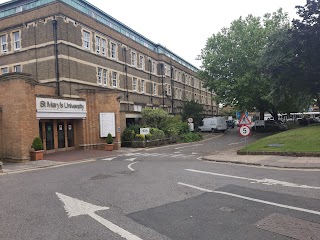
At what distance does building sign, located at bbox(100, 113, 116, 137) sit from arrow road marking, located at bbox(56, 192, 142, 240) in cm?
1701

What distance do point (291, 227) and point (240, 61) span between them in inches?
1474

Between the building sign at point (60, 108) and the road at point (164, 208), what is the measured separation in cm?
996

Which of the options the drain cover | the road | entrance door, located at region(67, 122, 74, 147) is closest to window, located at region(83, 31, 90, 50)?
entrance door, located at region(67, 122, 74, 147)

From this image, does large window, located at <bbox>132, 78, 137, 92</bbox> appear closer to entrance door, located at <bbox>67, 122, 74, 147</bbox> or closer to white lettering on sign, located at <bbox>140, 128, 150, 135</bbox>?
white lettering on sign, located at <bbox>140, 128, 150, 135</bbox>

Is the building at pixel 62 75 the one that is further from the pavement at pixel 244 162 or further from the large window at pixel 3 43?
the pavement at pixel 244 162

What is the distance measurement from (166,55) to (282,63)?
2543cm

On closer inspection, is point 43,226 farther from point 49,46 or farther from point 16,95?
point 49,46

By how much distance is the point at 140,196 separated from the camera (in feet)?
25.0

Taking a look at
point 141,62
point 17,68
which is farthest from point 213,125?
point 17,68

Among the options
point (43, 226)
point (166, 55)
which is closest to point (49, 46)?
point (43, 226)

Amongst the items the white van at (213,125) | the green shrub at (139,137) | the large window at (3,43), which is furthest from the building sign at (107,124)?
the white van at (213,125)

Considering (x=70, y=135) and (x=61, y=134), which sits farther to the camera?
(x=70, y=135)

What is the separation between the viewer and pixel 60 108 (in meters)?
21.1

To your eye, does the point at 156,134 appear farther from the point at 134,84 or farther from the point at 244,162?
the point at 244,162
